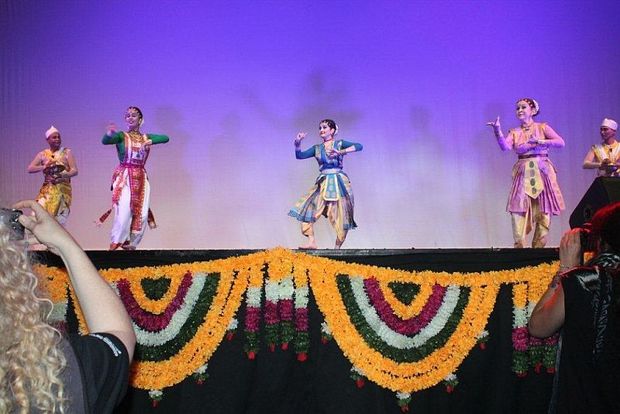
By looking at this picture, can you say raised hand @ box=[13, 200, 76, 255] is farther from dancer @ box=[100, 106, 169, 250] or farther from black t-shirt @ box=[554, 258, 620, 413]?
dancer @ box=[100, 106, 169, 250]

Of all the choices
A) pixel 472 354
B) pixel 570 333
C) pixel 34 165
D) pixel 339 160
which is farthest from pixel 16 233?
pixel 34 165

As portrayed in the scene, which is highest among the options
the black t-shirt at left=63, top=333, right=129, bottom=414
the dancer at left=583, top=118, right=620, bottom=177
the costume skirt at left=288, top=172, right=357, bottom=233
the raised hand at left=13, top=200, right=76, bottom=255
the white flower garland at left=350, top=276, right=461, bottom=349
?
the dancer at left=583, top=118, right=620, bottom=177

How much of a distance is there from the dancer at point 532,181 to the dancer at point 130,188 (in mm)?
3106

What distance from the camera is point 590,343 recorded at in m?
2.21

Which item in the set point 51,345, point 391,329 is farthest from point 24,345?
point 391,329

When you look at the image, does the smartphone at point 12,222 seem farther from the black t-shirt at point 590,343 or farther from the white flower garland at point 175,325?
the white flower garland at point 175,325

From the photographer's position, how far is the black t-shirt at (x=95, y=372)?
3.45 ft

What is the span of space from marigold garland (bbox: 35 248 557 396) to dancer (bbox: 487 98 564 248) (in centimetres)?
138

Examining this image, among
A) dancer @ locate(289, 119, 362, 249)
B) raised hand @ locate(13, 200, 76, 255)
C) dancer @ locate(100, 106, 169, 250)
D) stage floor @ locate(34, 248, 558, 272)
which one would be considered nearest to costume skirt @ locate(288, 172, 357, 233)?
dancer @ locate(289, 119, 362, 249)

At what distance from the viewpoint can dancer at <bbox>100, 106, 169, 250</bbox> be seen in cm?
522

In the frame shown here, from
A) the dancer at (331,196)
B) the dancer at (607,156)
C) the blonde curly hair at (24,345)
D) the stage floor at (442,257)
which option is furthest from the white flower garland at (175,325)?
the dancer at (607,156)

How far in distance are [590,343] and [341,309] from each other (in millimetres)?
1755

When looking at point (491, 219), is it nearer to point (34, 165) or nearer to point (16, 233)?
point (34, 165)

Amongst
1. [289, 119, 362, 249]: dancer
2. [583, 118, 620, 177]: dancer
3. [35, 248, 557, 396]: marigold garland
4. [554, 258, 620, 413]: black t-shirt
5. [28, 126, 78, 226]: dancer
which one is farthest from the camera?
[28, 126, 78, 226]: dancer
